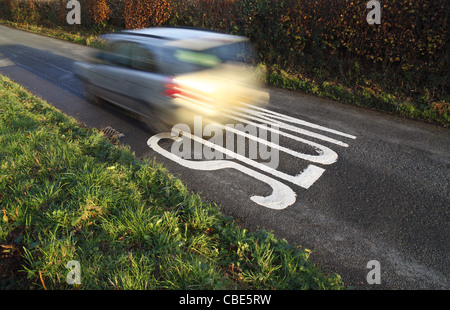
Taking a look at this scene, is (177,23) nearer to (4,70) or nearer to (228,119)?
(4,70)

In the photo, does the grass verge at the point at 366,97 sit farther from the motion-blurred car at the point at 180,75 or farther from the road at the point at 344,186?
the motion-blurred car at the point at 180,75

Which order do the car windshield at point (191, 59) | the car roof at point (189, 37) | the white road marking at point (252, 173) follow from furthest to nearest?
the car roof at point (189, 37)
the car windshield at point (191, 59)
the white road marking at point (252, 173)

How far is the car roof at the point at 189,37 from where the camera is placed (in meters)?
5.05

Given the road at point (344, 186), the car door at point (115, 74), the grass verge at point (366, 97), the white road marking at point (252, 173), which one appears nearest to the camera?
the road at point (344, 186)

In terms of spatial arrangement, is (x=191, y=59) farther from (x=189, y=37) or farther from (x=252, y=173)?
(x=252, y=173)

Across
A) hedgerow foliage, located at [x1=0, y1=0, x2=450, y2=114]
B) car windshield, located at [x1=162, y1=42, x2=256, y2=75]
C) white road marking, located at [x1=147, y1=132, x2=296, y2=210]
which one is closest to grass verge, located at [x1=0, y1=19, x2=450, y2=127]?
hedgerow foliage, located at [x1=0, y1=0, x2=450, y2=114]

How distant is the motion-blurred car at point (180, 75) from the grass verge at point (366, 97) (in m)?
3.16

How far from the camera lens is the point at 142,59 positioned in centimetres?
552

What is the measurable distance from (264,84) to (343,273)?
7321 mm

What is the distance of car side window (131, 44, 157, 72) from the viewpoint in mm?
5301

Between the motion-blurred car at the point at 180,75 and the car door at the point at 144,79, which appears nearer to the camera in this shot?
the motion-blurred car at the point at 180,75

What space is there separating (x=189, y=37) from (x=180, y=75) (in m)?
0.88

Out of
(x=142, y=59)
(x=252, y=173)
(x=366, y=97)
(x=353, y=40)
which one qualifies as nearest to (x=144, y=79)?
(x=142, y=59)

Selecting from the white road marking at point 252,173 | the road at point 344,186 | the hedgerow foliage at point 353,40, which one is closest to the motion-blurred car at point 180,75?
the white road marking at point 252,173
